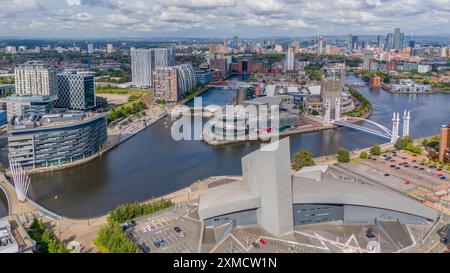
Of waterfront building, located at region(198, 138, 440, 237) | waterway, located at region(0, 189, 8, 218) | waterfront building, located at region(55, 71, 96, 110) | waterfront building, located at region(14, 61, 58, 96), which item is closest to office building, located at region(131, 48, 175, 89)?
waterfront building, located at region(55, 71, 96, 110)

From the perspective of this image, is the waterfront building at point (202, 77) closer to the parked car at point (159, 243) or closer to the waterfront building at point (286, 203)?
the waterfront building at point (286, 203)

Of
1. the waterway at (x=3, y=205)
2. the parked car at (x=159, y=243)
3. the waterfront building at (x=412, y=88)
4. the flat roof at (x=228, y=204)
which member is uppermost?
the waterfront building at (x=412, y=88)

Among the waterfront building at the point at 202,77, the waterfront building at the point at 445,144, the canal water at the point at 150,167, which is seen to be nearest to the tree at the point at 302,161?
the canal water at the point at 150,167

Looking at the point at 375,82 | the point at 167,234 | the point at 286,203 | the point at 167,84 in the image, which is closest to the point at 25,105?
the point at 167,84

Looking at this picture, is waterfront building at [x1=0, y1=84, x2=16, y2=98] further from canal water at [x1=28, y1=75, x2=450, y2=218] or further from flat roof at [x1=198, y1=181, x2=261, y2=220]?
flat roof at [x1=198, y1=181, x2=261, y2=220]

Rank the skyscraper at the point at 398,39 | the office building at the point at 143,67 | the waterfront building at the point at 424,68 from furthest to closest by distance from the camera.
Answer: the skyscraper at the point at 398,39, the waterfront building at the point at 424,68, the office building at the point at 143,67
